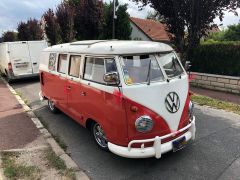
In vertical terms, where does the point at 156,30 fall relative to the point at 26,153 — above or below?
above

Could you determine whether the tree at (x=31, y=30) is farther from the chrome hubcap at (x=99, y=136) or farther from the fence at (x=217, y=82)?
the chrome hubcap at (x=99, y=136)

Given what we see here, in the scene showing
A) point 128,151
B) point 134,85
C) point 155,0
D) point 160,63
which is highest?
point 155,0

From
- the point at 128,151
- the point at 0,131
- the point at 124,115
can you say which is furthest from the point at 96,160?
the point at 0,131

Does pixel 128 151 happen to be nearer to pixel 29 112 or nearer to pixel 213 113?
pixel 213 113

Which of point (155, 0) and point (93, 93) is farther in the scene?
point (155, 0)

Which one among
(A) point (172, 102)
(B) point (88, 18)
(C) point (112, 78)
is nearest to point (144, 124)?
(A) point (172, 102)

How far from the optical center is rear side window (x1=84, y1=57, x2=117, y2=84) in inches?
196

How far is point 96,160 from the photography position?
17.4 feet

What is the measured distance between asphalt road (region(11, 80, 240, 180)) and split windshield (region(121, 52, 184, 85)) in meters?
1.48

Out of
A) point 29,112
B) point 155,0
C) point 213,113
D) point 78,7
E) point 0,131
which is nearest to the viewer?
point 0,131

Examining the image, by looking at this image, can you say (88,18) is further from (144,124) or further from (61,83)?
(144,124)

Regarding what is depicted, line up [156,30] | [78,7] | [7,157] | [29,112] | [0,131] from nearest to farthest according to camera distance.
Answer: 1. [7,157]
2. [0,131]
3. [29,112]
4. [78,7]
5. [156,30]

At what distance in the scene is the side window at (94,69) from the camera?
17.0ft

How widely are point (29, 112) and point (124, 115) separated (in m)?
4.92
